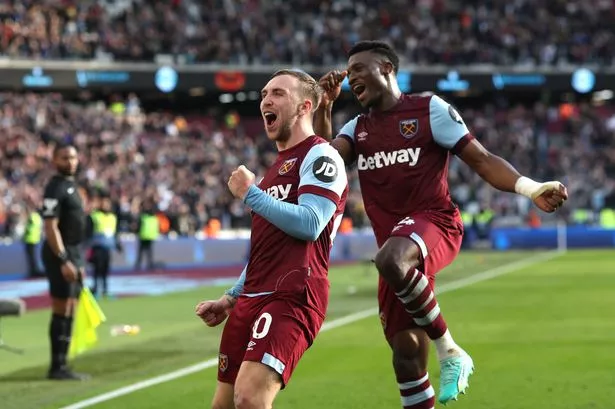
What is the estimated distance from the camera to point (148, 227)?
3030cm

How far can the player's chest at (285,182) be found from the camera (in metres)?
5.66

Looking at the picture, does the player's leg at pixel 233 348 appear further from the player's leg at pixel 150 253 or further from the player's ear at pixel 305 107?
the player's leg at pixel 150 253

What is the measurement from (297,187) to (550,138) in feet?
164

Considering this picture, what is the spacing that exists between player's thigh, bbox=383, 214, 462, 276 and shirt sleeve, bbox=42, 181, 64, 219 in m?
5.16

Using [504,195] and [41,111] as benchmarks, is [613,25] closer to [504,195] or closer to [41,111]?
[504,195]

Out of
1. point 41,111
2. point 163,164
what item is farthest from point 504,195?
point 41,111

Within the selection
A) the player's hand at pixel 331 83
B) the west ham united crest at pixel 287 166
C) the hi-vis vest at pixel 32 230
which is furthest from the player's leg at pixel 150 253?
the west ham united crest at pixel 287 166

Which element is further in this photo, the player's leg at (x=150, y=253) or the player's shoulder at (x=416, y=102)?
the player's leg at (x=150, y=253)

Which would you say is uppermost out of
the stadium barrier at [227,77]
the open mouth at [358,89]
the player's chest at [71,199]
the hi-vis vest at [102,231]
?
the stadium barrier at [227,77]

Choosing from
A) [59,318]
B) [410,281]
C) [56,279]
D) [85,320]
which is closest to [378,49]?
[410,281]

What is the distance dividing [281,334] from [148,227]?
82.6ft

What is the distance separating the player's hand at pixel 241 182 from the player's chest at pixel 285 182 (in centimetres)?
27

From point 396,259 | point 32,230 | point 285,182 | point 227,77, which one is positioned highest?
point 227,77

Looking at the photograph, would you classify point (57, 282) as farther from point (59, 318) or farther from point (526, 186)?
point (526, 186)
